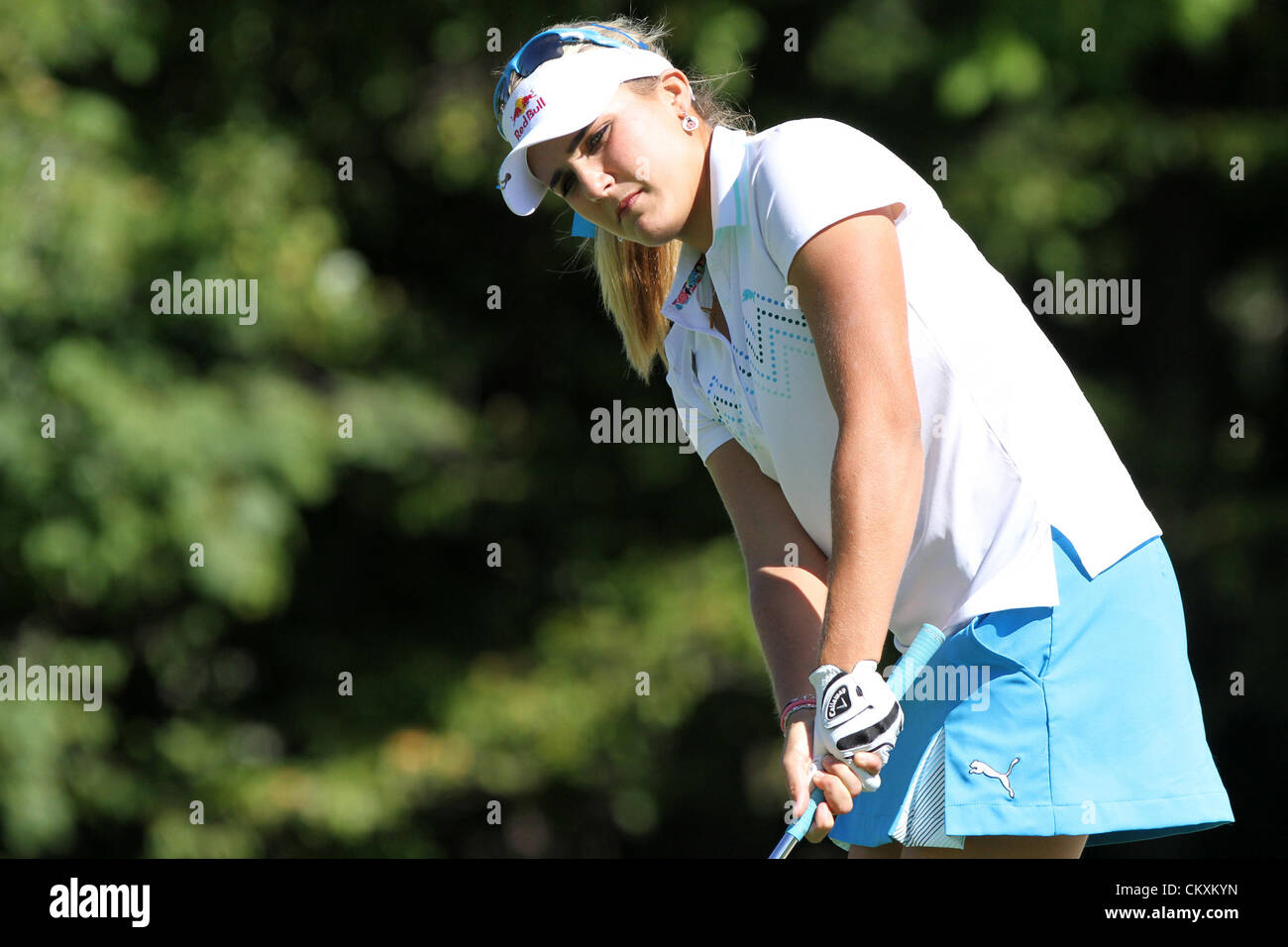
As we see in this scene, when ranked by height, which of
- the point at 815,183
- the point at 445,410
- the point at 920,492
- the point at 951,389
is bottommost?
the point at 920,492

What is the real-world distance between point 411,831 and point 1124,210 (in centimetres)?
395

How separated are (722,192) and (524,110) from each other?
0.28 meters

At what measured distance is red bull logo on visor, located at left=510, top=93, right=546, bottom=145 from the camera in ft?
6.26

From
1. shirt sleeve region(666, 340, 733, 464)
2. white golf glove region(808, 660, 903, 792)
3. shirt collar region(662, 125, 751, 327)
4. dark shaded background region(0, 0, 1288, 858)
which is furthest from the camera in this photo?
dark shaded background region(0, 0, 1288, 858)

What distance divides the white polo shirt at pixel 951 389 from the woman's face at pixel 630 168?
0.20 feet

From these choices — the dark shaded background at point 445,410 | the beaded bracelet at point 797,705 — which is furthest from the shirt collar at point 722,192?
the dark shaded background at point 445,410

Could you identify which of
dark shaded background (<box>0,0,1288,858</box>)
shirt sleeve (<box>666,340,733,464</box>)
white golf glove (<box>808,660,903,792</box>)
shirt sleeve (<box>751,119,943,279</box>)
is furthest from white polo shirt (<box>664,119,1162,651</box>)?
dark shaded background (<box>0,0,1288,858</box>)

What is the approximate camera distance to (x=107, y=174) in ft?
17.8

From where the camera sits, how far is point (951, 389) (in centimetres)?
177

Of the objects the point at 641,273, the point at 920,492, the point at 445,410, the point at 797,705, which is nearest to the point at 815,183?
the point at 920,492

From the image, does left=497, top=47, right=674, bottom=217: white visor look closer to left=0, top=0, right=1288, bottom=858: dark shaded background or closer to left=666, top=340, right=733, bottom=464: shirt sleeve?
left=666, top=340, right=733, bottom=464: shirt sleeve

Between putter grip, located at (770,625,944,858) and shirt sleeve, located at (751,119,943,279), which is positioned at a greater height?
shirt sleeve, located at (751,119,943,279)

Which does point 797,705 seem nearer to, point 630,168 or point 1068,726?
point 1068,726

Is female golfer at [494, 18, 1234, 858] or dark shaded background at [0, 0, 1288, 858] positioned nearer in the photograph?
female golfer at [494, 18, 1234, 858]
